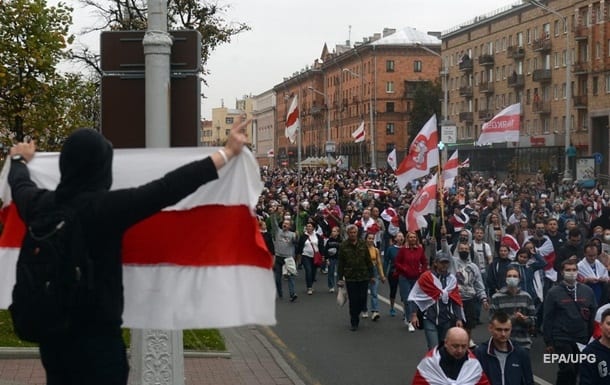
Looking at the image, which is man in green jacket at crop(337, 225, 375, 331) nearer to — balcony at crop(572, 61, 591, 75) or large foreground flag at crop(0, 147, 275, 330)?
large foreground flag at crop(0, 147, 275, 330)

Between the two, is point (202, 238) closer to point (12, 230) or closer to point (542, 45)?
point (12, 230)

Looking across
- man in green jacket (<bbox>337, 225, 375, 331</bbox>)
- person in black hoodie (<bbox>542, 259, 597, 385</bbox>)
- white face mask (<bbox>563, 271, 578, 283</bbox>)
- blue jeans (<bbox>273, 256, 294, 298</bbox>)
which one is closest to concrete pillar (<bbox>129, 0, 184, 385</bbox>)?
person in black hoodie (<bbox>542, 259, 597, 385</bbox>)

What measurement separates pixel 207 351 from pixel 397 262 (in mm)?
4757

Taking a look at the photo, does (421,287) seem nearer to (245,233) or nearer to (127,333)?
(127,333)

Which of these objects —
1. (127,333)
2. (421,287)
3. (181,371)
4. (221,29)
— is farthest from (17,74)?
(221,29)

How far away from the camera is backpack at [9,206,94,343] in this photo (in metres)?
3.25

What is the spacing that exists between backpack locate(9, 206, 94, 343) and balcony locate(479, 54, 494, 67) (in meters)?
85.0

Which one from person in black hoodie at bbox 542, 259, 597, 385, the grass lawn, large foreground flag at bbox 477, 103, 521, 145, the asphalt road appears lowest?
the asphalt road

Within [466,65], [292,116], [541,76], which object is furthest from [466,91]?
[292,116]

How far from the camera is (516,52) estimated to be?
3164 inches

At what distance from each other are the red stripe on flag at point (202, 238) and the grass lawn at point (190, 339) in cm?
838

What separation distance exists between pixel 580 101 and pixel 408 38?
162ft

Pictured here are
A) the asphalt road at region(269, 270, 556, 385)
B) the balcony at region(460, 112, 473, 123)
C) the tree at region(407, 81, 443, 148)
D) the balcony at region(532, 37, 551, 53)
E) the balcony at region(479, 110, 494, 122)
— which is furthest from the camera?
the tree at region(407, 81, 443, 148)

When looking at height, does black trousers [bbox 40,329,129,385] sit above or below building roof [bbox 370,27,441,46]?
below
